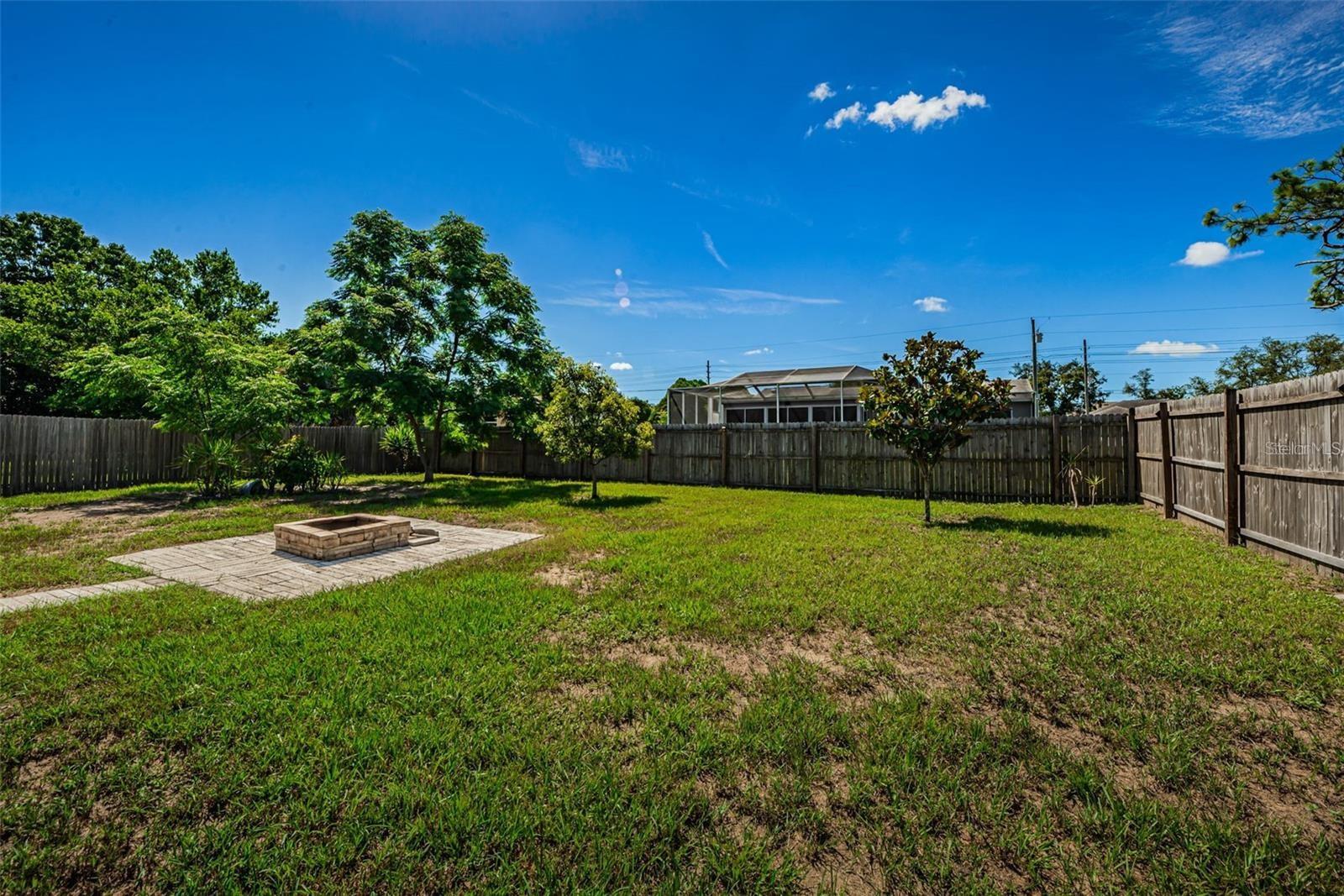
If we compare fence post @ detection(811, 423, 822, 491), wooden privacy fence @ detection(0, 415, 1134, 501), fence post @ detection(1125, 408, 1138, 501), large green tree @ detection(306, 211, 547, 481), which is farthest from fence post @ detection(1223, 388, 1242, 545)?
large green tree @ detection(306, 211, 547, 481)

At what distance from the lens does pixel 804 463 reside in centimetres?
1270

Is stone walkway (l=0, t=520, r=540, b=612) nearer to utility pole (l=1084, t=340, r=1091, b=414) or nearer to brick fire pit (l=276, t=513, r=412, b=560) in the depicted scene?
brick fire pit (l=276, t=513, r=412, b=560)

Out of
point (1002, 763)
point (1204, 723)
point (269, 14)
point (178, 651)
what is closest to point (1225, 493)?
point (1204, 723)

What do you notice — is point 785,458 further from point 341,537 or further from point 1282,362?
point 1282,362

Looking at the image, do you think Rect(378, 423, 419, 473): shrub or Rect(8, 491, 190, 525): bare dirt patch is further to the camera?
Rect(378, 423, 419, 473): shrub

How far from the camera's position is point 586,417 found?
35.7 ft

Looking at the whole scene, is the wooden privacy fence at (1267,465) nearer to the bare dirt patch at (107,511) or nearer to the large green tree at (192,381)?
the bare dirt patch at (107,511)

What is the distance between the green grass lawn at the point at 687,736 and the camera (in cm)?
176

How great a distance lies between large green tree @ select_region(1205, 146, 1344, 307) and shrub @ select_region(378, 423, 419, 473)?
21613 mm

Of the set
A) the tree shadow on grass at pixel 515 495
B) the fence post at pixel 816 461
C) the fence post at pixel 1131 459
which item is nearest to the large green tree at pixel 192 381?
the tree shadow on grass at pixel 515 495

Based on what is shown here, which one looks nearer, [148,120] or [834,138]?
[148,120]

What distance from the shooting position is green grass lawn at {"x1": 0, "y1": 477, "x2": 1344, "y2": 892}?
1765mm

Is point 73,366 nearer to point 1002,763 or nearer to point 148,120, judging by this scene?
point 148,120

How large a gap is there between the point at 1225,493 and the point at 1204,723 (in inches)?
205
